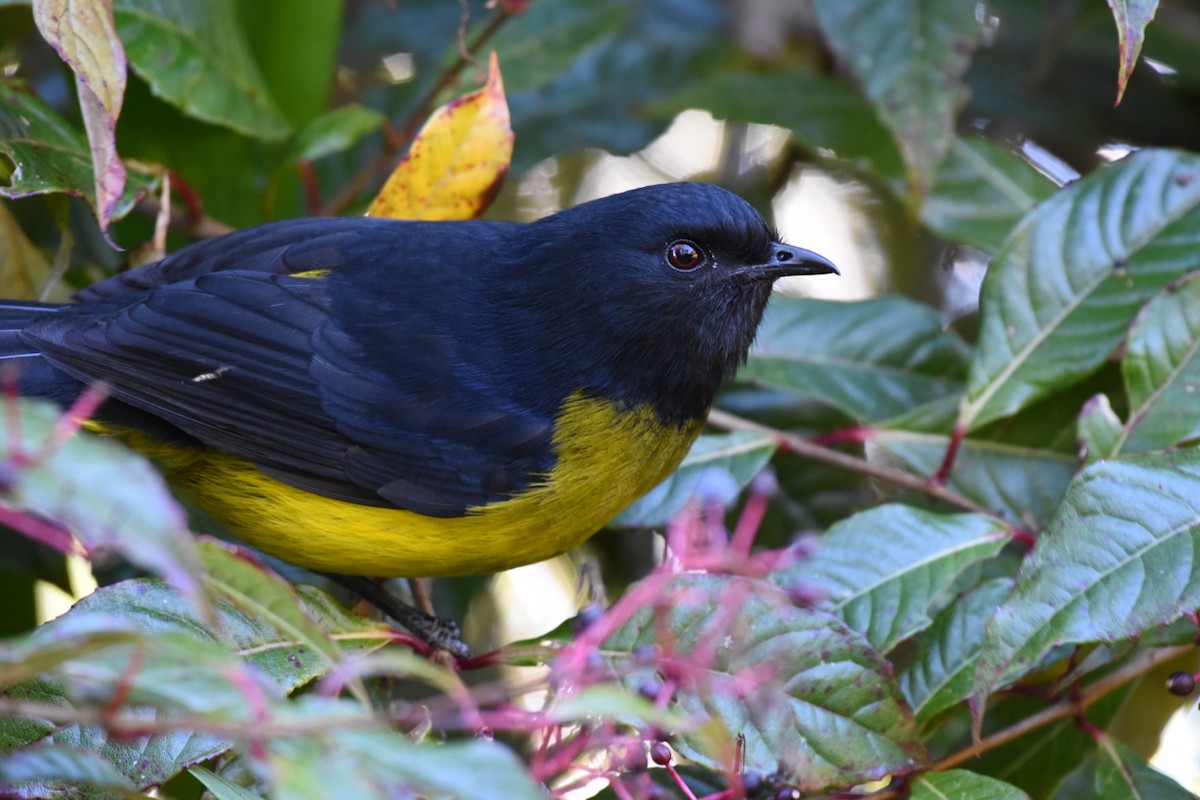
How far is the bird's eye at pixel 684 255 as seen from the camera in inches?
133

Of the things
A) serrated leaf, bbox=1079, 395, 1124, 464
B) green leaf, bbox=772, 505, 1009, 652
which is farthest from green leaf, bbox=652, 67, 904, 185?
green leaf, bbox=772, 505, 1009, 652

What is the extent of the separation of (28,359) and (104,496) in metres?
2.24

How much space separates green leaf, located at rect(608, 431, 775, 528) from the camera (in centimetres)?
339

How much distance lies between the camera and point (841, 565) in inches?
113

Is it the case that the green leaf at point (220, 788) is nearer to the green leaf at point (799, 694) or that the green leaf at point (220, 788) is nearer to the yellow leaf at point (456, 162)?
the green leaf at point (799, 694)

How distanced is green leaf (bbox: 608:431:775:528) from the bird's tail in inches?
58.9

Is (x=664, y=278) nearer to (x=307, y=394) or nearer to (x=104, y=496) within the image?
(x=307, y=394)

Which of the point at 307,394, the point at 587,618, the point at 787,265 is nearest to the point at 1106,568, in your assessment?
the point at 587,618

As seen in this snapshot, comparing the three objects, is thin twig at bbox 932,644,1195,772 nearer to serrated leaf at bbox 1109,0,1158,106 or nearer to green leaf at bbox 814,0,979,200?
serrated leaf at bbox 1109,0,1158,106

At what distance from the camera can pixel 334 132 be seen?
11.9ft

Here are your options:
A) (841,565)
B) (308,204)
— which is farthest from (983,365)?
(308,204)

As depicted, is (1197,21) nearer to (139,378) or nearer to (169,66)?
(169,66)

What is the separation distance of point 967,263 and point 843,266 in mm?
754

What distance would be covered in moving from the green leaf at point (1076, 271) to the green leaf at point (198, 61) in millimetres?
2145
